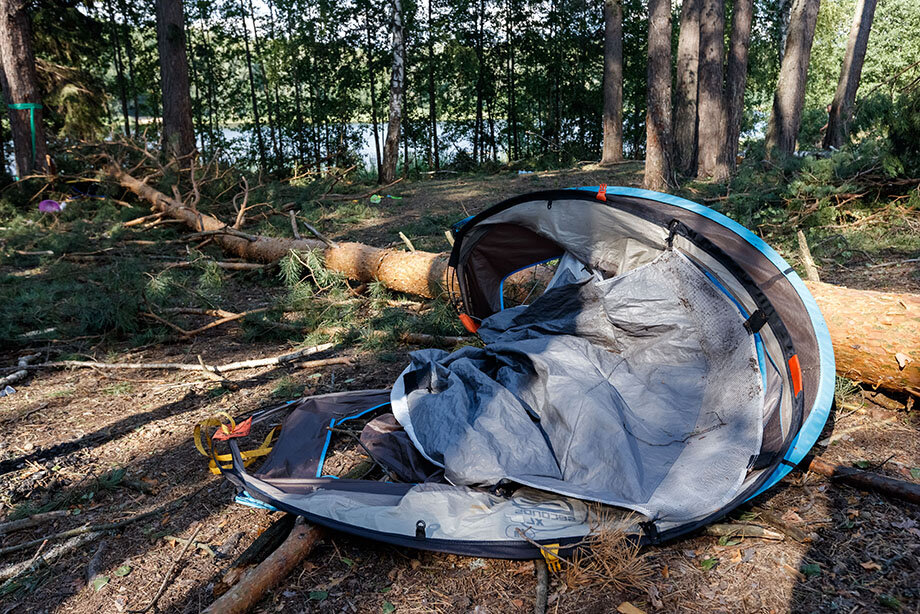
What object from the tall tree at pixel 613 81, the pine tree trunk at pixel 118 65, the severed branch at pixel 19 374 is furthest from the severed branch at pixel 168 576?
the pine tree trunk at pixel 118 65

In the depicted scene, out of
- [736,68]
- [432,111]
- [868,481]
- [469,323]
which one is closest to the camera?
[868,481]

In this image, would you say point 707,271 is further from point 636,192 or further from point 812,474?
point 812,474

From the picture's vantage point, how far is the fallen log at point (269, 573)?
2.03 metres

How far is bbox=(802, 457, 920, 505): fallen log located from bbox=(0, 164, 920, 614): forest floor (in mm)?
44

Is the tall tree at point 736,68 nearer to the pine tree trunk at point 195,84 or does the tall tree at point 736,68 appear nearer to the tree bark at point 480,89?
the tree bark at point 480,89

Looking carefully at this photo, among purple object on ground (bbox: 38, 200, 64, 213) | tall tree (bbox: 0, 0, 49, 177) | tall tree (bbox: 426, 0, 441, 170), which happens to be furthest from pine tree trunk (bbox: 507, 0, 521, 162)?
purple object on ground (bbox: 38, 200, 64, 213)

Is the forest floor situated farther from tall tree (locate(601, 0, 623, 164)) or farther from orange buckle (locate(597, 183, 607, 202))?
tall tree (locate(601, 0, 623, 164))

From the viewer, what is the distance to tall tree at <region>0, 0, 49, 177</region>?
9078mm

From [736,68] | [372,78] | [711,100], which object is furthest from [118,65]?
[736,68]

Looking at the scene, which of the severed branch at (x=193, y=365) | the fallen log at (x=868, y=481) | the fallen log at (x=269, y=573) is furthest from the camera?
the severed branch at (x=193, y=365)

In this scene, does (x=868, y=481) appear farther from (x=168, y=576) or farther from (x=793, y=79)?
(x=793, y=79)

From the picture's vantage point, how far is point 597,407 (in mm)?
2807

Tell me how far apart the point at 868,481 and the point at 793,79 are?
27.7 feet

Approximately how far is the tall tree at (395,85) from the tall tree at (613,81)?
4848 mm
